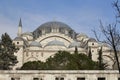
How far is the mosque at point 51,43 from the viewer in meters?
78.4

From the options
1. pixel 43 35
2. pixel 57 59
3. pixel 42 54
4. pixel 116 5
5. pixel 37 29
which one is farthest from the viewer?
pixel 37 29

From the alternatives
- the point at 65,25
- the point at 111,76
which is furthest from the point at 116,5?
the point at 65,25

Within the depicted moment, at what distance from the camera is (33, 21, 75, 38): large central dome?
315 ft

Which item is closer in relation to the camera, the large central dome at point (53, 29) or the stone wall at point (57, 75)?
the stone wall at point (57, 75)

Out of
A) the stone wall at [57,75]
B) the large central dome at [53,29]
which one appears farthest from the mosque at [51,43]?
the stone wall at [57,75]

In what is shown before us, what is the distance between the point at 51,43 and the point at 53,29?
1275 cm

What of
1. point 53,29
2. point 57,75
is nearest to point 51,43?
point 53,29

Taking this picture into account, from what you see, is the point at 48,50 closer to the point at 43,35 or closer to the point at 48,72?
the point at 43,35

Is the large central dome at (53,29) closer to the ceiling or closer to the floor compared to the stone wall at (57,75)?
closer to the ceiling

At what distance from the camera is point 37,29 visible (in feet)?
329

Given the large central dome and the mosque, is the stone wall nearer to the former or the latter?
the mosque

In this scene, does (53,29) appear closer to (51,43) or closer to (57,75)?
(51,43)

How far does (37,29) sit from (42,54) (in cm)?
2156

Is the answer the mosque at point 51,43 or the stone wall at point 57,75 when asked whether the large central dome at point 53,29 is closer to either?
the mosque at point 51,43
